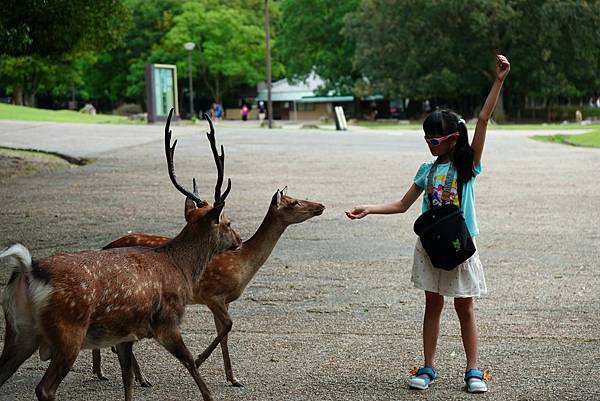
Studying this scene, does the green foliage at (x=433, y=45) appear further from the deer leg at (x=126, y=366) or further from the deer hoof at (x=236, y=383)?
the deer leg at (x=126, y=366)

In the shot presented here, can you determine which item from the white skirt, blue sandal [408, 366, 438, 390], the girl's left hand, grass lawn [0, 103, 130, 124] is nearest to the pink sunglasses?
the girl's left hand

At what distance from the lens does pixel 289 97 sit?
254 ft

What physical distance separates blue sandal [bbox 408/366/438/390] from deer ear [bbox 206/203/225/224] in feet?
4.56

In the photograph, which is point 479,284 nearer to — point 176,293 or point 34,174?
point 176,293

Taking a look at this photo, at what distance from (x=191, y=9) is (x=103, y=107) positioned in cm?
1960

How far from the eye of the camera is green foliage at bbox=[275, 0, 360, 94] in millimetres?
69750

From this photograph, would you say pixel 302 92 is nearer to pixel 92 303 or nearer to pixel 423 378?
pixel 423 378

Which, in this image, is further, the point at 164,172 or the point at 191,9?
the point at 191,9

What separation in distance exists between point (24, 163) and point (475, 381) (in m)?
16.0

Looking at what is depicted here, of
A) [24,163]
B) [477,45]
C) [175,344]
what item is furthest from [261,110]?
[175,344]

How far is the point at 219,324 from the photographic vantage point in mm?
5613

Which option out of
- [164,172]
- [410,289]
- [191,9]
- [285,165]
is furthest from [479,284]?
[191,9]

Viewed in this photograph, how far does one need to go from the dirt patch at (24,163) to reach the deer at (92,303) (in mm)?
12948

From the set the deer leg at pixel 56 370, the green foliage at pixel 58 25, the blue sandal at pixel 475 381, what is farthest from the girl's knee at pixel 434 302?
the green foliage at pixel 58 25
